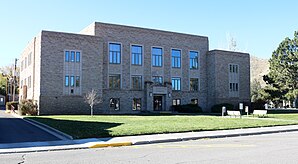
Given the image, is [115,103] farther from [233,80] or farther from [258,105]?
[258,105]

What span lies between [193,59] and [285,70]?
561 inches

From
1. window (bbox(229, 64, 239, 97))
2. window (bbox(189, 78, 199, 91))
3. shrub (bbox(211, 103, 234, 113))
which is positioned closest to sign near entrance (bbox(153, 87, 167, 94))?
window (bbox(189, 78, 199, 91))

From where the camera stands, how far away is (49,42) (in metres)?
35.6

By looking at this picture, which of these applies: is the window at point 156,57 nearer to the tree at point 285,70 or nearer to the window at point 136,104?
the window at point 136,104

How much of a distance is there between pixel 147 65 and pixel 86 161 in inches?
1358

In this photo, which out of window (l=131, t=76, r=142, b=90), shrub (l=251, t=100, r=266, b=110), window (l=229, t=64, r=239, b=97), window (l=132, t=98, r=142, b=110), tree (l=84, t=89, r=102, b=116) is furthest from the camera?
shrub (l=251, t=100, r=266, b=110)

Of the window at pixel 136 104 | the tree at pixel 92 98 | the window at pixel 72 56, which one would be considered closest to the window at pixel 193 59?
the window at pixel 136 104

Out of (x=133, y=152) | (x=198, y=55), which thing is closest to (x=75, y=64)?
(x=198, y=55)

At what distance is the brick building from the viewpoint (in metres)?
35.8

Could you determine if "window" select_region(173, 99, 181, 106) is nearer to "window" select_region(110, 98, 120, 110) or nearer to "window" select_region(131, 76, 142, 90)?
"window" select_region(131, 76, 142, 90)

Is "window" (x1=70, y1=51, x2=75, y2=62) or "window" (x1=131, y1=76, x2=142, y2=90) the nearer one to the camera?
"window" (x1=70, y1=51, x2=75, y2=62)

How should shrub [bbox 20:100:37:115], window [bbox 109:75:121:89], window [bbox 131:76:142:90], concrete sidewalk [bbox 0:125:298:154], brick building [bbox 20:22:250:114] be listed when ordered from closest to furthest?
concrete sidewalk [bbox 0:125:298:154] < shrub [bbox 20:100:37:115] < brick building [bbox 20:22:250:114] < window [bbox 109:75:121:89] < window [bbox 131:76:142:90]

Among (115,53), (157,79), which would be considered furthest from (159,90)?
(115,53)

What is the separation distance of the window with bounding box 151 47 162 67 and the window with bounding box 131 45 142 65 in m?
2.04
